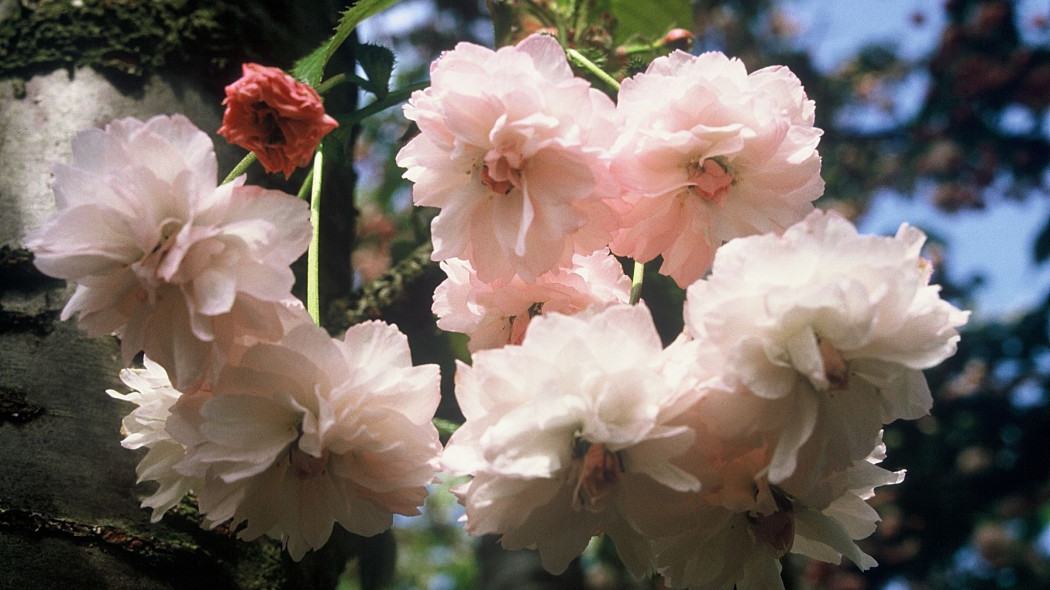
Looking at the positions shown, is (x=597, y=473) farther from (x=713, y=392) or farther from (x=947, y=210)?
(x=947, y=210)

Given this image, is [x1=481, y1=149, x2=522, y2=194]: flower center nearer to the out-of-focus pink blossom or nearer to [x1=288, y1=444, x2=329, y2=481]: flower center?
the out-of-focus pink blossom

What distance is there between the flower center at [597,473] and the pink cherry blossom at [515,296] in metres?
0.19

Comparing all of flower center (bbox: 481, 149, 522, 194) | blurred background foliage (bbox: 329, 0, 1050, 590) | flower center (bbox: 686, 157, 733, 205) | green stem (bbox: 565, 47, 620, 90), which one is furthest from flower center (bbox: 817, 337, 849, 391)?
blurred background foliage (bbox: 329, 0, 1050, 590)

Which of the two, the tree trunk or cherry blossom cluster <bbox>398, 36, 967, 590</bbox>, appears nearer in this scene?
cherry blossom cluster <bbox>398, 36, 967, 590</bbox>

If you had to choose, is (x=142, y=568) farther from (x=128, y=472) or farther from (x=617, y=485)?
(x=617, y=485)

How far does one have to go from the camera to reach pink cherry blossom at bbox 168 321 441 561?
75cm

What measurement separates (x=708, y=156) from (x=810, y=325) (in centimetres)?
22

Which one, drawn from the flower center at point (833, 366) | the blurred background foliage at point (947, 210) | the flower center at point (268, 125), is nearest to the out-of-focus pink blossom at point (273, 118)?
the flower center at point (268, 125)

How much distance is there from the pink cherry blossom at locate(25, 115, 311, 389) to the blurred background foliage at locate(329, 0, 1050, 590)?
2.92 meters

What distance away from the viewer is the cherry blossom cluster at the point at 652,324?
2.29 ft

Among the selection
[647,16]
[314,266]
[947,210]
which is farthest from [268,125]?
[947,210]

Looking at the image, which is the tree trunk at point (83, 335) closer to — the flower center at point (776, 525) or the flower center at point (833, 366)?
the flower center at point (776, 525)

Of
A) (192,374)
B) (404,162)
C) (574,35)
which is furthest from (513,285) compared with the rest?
(574,35)

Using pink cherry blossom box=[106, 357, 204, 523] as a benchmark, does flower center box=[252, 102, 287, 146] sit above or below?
above
